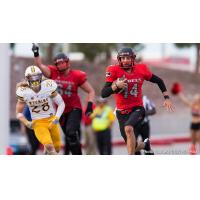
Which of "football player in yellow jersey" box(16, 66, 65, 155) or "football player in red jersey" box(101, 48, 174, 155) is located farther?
"football player in yellow jersey" box(16, 66, 65, 155)

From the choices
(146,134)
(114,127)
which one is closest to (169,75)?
(114,127)

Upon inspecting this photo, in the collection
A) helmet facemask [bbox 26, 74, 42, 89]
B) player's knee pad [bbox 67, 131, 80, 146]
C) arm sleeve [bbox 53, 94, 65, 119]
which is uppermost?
helmet facemask [bbox 26, 74, 42, 89]

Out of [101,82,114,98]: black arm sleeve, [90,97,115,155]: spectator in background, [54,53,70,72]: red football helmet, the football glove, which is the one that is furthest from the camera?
[90,97,115,155]: spectator in background

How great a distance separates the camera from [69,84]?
1181 centimetres

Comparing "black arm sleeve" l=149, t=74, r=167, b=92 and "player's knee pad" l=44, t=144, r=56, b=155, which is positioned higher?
"black arm sleeve" l=149, t=74, r=167, b=92

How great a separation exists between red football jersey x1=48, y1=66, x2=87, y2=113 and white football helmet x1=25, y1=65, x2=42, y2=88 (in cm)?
36

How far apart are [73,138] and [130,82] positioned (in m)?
1.43

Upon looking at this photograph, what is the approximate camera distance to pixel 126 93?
11.3 metres

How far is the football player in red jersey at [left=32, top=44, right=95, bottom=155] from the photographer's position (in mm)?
11766

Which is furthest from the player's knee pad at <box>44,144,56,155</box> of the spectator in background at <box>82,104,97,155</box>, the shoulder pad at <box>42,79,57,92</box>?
the spectator in background at <box>82,104,97,155</box>

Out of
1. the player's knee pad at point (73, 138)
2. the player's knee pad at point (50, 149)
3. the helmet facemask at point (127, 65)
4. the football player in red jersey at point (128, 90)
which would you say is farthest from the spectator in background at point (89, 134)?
the helmet facemask at point (127, 65)

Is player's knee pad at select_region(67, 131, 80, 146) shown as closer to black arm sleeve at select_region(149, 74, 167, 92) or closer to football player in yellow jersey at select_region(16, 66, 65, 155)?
football player in yellow jersey at select_region(16, 66, 65, 155)

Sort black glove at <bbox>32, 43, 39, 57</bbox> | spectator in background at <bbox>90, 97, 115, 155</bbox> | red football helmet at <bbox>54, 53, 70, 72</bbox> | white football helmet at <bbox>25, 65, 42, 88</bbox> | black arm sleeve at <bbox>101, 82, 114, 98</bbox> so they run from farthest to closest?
spectator in background at <bbox>90, 97, 115, 155</bbox>
red football helmet at <bbox>54, 53, 70, 72</bbox>
black glove at <bbox>32, 43, 39, 57</bbox>
white football helmet at <bbox>25, 65, 42, 88</bbox>
black arm sleeve at <bbox>101, 82, 114, 98</bbox>

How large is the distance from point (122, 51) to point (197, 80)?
9.94 m
